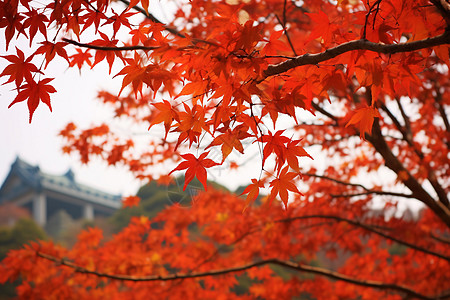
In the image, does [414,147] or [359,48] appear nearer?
[359,48]

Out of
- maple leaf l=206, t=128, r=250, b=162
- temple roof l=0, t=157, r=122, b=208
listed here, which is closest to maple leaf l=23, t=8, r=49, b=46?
maple leaf l=206, t=128, r=250, b=162

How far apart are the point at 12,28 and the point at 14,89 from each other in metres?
0.29

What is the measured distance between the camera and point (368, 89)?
9.46 feet

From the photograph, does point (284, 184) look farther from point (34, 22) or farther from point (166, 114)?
point (34, 22)

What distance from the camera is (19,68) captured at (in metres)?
1.80

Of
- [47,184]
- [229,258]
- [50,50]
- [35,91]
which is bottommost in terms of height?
[229,258]

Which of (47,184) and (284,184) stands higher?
(47,184)

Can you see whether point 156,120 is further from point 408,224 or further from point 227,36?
point 408,224

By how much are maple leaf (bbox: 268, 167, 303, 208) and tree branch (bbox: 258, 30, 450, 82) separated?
0.45 meters

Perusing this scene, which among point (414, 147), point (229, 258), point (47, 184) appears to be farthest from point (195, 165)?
point (47, 184)

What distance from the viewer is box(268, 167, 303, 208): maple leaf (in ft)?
5.82

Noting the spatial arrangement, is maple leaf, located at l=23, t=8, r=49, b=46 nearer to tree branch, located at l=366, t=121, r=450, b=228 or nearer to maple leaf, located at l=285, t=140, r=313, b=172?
maple leaf, located at l=285, t=140, r=313, b=172

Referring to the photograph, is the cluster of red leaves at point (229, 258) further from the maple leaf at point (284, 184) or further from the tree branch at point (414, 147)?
the maple leaf at point (284, 184)

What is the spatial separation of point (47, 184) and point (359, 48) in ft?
89.5
